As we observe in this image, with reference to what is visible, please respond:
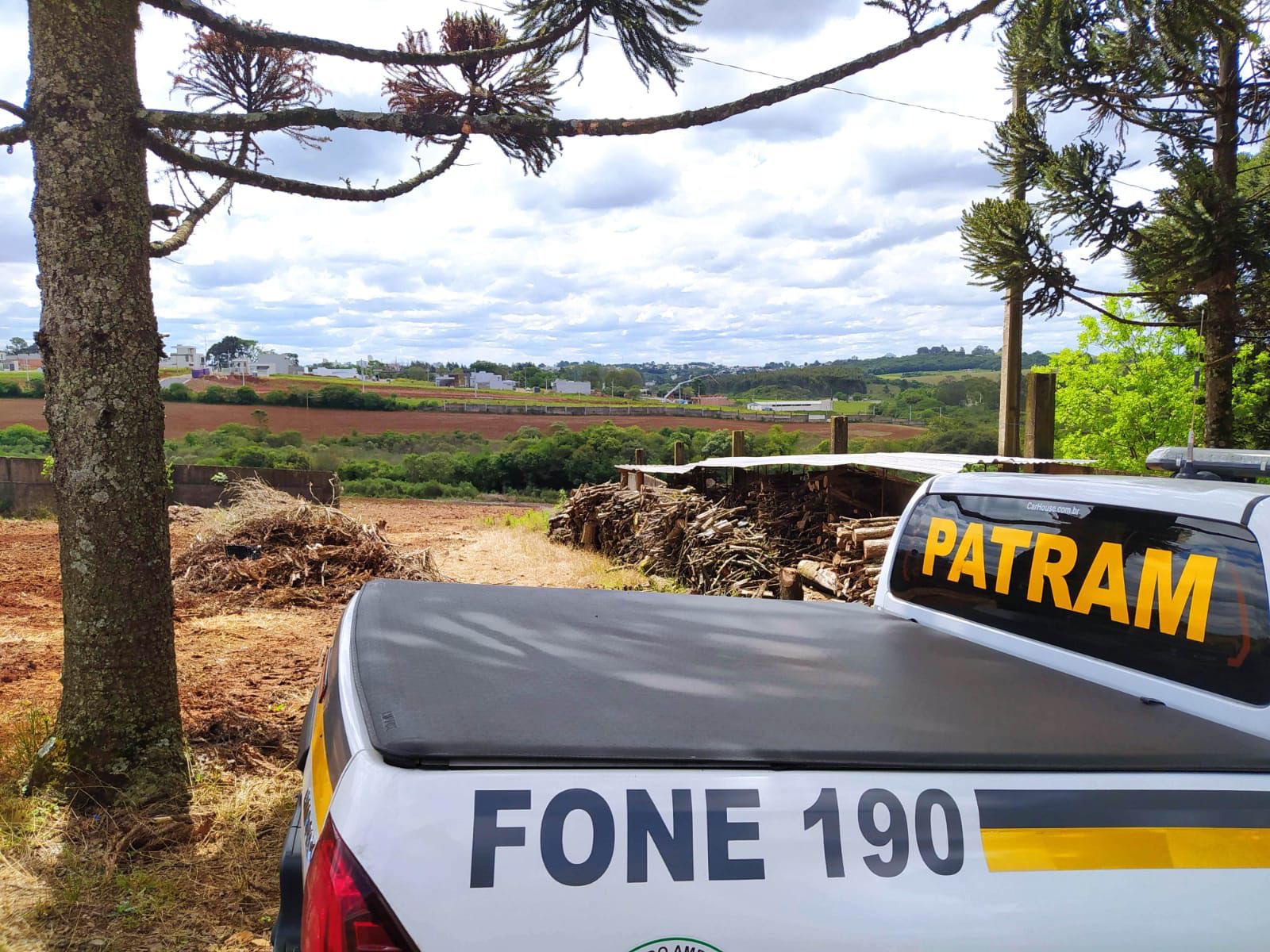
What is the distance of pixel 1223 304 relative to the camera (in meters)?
A: 9.30

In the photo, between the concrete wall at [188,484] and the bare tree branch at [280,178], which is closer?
the bare tree branch at [280,178]

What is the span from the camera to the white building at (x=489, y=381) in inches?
3022

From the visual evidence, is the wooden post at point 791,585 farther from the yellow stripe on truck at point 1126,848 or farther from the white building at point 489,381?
the white building at point 489,381

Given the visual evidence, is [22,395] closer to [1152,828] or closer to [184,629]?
[184,629]

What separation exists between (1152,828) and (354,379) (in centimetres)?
6921

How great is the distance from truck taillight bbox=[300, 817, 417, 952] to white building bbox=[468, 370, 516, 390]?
247ft

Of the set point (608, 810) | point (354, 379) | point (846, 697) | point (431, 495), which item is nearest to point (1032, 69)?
point (846, 697)

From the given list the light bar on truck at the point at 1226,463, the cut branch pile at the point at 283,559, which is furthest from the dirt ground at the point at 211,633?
the light bar on truck at the point at 1226,463

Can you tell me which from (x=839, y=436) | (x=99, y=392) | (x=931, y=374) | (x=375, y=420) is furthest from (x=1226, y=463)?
(x=375, y=420)

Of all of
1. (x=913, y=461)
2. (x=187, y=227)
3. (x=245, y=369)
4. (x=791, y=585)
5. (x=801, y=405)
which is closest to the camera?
(x=187, y=227)

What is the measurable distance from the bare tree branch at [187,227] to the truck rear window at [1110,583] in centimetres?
444

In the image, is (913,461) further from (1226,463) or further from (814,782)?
(814,782)

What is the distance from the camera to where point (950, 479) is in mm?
3594

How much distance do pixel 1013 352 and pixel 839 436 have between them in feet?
10.3
